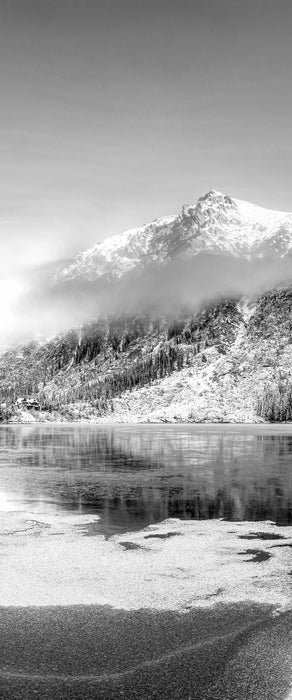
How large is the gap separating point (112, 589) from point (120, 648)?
4233mm

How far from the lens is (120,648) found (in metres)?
12.2

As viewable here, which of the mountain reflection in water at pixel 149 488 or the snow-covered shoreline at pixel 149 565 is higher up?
the snow-covered shoreline at pixel 149 565

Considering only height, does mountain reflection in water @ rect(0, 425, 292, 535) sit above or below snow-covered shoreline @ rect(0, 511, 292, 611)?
below

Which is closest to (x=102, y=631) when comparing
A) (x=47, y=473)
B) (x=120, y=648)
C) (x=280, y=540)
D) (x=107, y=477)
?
(x=120, y=648)

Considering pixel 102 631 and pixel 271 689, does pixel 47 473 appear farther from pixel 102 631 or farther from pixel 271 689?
pixel 271 689

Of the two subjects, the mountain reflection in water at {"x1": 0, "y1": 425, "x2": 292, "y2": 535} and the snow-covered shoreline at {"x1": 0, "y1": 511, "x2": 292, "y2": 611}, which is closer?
the snow-covered shoreline at {"x1": 0, "y1": 511, "x2": 292, "y2": 611}

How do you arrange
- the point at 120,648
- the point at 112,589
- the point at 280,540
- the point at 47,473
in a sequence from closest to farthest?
the point at 120,648, the point at 112,589, the point at 280,540, the point at 47,473

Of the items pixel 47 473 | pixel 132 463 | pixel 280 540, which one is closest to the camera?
pixel 280 540

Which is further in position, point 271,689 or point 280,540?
point 280,540

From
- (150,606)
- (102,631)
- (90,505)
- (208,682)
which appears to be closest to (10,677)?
(102,631)

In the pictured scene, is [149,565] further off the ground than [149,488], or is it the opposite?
[149,565]

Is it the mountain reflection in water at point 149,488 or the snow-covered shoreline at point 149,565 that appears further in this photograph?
the mountain reflection in water at point 149,488

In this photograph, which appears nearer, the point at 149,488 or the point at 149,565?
the point at 149,565

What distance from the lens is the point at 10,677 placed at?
10.8 metres
